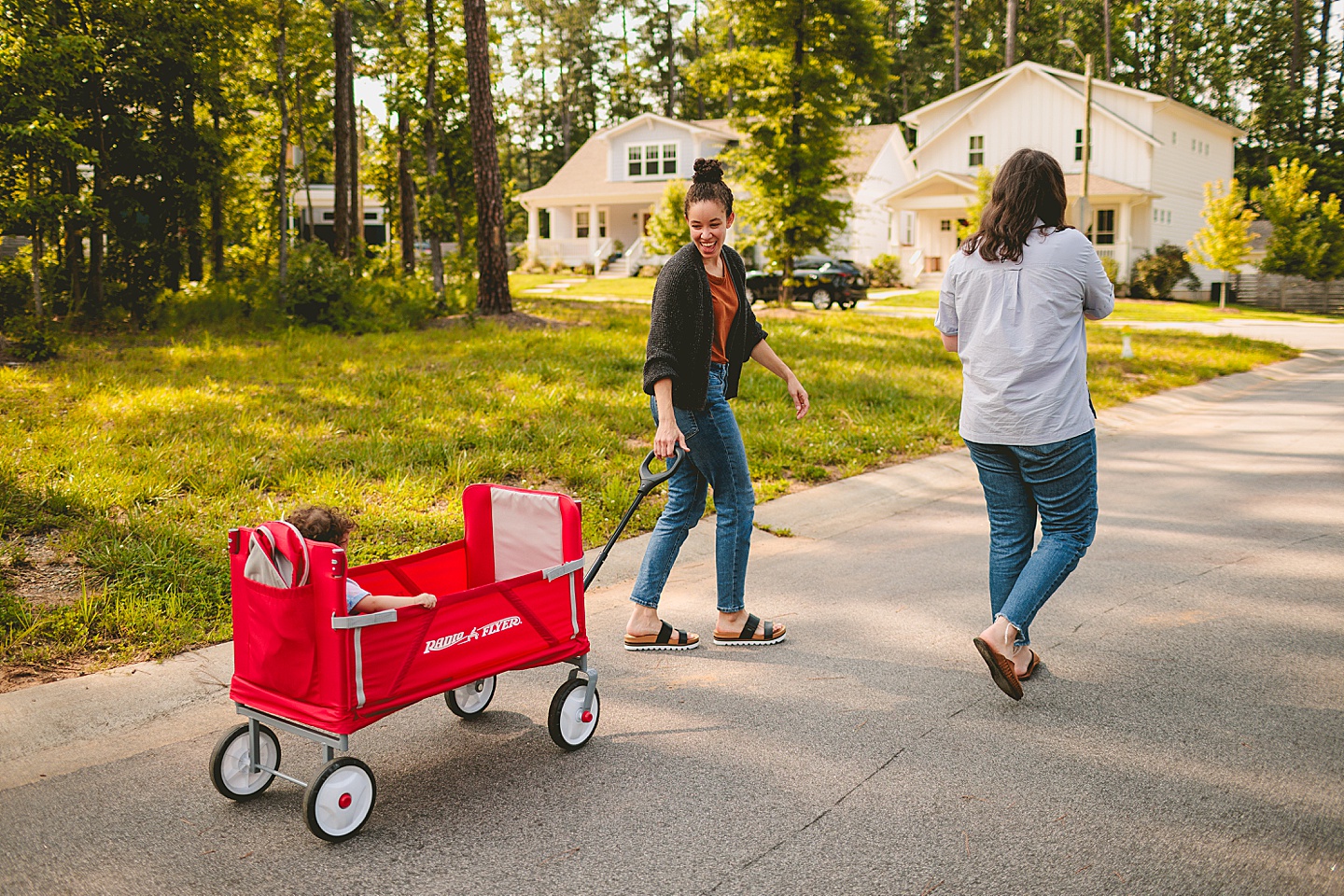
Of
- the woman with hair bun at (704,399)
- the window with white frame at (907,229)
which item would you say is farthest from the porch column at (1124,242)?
the woman with hair bun at (704,399)

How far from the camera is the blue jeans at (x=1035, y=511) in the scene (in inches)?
167

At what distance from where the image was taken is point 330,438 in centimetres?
877

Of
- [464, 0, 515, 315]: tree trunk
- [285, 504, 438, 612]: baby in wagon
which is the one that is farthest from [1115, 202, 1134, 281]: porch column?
[285, 504, 438, 612]: baby in wagon

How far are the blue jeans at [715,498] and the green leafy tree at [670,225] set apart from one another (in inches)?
1251

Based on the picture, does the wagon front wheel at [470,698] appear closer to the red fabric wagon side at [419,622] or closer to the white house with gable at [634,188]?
the red fabric wagon side at [419,622]

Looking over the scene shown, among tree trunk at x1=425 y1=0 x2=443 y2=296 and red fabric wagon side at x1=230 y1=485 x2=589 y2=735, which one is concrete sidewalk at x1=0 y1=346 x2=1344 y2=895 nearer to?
red fabric wagon side at x1=230 y1=485 x2=589 y2=735

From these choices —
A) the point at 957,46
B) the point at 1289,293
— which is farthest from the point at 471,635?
the point at 957,46

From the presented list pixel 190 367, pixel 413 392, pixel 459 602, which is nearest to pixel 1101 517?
pixel 459 602

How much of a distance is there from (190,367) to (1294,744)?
11.6 meters

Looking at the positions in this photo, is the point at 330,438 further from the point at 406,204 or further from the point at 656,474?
the point at 406,204

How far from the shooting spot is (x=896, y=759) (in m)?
3.84

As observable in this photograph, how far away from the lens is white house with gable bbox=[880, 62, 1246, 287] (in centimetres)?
3916

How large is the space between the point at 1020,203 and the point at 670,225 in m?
33.7

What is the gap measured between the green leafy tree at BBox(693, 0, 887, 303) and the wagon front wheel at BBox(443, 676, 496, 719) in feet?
69.6
